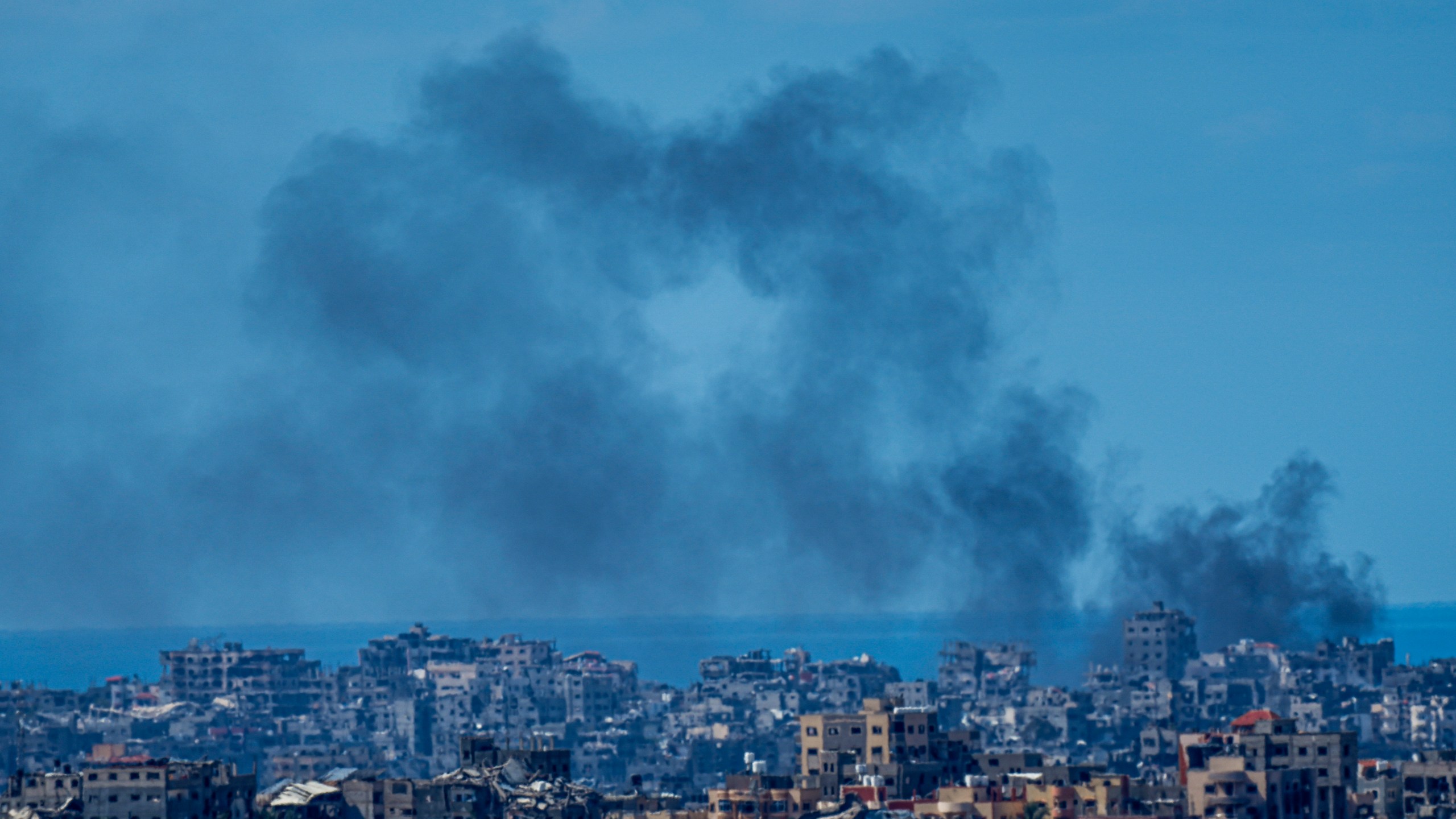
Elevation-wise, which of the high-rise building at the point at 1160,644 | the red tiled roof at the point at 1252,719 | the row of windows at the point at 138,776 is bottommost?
the row of windows at the point at 138,776

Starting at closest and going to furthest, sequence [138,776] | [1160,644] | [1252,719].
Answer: [138,776], [1252,719], [1160,644]

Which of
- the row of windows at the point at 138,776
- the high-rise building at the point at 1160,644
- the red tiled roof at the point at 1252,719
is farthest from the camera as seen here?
the high-rise building at the point at 1160,644

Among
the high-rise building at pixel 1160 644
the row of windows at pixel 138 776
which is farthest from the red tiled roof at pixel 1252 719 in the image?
the high-rise building at pixel 1160 644

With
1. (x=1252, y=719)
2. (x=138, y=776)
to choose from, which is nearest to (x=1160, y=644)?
(x=1252, y=719)

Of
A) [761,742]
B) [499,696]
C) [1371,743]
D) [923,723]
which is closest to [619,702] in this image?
[499,696]

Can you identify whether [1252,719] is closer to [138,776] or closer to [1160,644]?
[138,776]

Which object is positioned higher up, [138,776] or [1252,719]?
[1252,719]

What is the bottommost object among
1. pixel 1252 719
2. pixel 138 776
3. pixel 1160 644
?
pixel 138 776

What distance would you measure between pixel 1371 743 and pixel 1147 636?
35.2 m

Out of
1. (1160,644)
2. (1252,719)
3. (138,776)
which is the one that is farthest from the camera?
(1160,644)

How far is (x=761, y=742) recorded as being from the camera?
140 metres

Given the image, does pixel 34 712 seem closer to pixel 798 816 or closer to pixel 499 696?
pixel 499 696

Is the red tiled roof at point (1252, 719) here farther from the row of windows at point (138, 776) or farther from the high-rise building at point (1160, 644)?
the high-rise building at point (1160, 644)

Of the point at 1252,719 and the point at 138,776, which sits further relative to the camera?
the point at 1252,719
